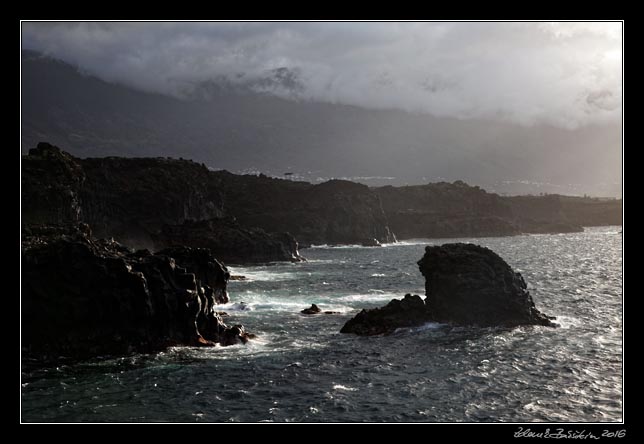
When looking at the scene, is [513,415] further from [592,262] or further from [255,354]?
[592,262]

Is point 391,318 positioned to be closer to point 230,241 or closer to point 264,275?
point 264,275

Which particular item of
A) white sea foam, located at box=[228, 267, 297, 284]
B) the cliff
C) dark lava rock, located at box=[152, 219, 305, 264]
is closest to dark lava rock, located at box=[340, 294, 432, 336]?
white sea foam, located at box=[228, 267, 297, 284]

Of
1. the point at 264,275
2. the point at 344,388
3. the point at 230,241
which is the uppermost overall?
the point at 230,241

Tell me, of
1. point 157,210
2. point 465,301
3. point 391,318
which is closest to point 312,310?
point 391,318

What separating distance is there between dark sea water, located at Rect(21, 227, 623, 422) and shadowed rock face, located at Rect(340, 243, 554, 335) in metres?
2.06

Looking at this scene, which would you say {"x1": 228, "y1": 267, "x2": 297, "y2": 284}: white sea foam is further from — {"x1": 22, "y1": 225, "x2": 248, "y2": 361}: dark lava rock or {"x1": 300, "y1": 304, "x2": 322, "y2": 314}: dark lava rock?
{"x1": 22, "y1": 225, "x2": 248, "y2": 361}: dark lava rock

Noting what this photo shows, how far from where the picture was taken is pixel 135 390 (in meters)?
40.0

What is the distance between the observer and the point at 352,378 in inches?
1724

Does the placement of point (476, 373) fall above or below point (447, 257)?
below

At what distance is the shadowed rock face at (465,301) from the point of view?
198 feet

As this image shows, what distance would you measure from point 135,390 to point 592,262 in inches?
4961

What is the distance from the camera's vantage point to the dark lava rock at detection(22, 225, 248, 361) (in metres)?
47.0

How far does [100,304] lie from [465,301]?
33143 mm

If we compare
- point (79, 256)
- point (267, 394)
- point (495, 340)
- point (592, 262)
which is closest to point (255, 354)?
point (267, 394)
